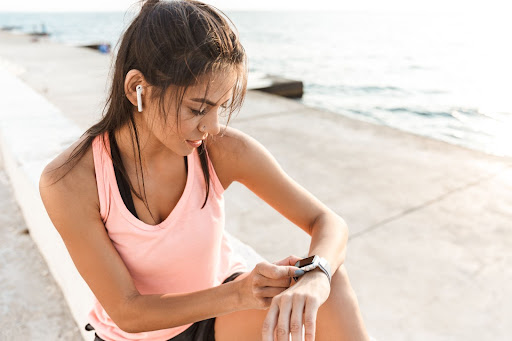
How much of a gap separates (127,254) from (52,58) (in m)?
12.2

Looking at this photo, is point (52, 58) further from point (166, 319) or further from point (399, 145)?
point (166, 319)

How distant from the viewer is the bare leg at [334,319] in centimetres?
131

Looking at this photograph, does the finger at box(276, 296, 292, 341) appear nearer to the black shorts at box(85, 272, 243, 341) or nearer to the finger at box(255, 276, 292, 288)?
the finger at box(255, 276, 292, 288)

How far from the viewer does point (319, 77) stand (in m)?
17.0

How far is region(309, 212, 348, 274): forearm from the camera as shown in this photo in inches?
55.6

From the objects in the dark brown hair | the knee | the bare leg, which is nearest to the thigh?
the bare leg

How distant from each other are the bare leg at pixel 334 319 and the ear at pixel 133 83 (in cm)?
73

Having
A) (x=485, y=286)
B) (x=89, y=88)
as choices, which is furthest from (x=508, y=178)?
(x=89, y=88)

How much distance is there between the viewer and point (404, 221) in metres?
3.10

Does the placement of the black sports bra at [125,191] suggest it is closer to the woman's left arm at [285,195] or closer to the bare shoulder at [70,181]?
the bare shoulder at [70,181]

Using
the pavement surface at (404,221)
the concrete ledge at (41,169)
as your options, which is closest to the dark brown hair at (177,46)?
the pavement surface at (404,221)

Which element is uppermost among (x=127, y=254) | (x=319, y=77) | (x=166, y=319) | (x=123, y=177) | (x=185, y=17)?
(x=185, y=17)

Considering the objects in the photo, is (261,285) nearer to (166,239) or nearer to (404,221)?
(166,239)

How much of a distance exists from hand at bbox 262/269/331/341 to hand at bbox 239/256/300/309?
48mm
